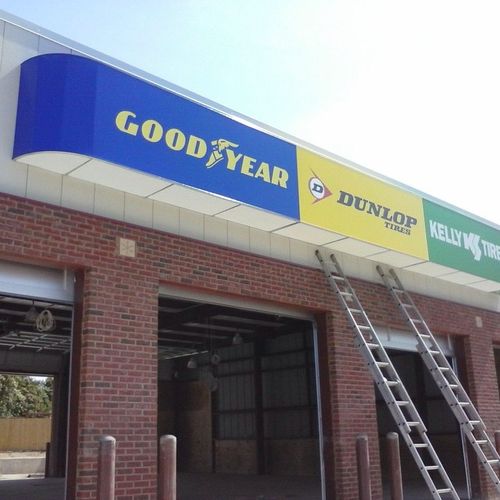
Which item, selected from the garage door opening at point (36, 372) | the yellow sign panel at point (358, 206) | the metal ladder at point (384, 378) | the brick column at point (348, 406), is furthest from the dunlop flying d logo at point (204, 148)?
the garage door opening at point (36, 372)

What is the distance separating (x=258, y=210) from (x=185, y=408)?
1751 centimetres

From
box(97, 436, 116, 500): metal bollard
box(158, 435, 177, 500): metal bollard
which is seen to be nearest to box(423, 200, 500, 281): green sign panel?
box(158, 435, 177, 500): metal bollard

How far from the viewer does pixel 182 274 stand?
28.9 ft

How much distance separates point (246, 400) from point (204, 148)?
555 inches

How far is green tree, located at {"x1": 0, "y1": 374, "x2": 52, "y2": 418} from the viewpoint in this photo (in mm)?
45469

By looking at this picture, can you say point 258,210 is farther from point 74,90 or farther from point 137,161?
point 74,90

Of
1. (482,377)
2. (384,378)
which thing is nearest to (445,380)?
(384,378)

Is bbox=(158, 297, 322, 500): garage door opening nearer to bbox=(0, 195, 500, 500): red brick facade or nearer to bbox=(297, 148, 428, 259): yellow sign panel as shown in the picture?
→ bbox=(0, 195, 500, 500): red brick facade

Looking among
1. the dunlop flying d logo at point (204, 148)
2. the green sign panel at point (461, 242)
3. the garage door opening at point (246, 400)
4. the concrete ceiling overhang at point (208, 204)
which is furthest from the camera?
the garage door opening at point (246, 400)

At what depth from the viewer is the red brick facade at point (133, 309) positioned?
742cm

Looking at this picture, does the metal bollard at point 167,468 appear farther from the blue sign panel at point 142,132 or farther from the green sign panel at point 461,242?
the green sign panel at point 461,242

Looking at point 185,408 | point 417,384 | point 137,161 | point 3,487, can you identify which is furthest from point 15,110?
point 185,408

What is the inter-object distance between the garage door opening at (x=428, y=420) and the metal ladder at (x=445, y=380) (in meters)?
5.37

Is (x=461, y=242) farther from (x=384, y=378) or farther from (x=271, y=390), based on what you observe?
(x=271, y=390)
